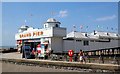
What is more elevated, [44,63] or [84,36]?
[84,36]

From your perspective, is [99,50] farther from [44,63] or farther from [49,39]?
[44,63]

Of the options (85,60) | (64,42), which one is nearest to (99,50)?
(64,42)

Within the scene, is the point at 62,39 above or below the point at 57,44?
above

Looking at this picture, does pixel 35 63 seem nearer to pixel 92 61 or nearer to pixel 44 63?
pixel 44 63

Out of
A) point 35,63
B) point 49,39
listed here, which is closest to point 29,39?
point 49,39

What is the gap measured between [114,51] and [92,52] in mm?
7669

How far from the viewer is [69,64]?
28.5 meters

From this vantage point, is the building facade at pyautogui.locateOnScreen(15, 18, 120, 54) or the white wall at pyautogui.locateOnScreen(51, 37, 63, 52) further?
the building facade at pyautogui.locateOnScreen(15, 18, 120, 54)

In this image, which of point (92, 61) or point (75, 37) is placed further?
point (75, 37)

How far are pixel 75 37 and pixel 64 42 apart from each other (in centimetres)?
335

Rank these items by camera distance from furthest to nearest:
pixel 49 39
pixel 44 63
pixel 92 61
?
pixel 49 39 → pixel 44 63 → pixel 92 61

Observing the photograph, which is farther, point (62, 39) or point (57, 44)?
point (62, 39)

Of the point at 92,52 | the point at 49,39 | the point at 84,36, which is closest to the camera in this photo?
the point at 49,39

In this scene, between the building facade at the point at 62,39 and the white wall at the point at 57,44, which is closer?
the white wall at the point at 57,44
